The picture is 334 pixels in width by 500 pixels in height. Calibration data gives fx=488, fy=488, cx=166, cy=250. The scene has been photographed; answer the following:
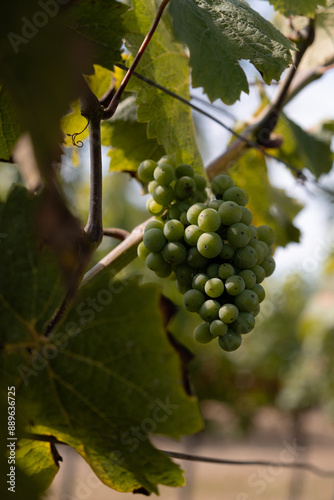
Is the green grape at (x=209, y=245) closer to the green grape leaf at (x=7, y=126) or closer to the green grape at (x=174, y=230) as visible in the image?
the green grape at (x=174, y=230)

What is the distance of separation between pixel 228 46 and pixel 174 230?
0.27m

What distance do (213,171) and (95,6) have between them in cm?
54

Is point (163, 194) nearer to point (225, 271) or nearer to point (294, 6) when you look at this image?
point (225, 271)

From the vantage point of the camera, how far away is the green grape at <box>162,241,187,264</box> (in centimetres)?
67

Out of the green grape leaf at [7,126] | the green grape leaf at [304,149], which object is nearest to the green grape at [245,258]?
the green grape leaf at [7,126]

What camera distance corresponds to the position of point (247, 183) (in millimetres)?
1396

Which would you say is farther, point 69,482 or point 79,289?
point 69,482

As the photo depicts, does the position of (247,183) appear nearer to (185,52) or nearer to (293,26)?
(293,26)

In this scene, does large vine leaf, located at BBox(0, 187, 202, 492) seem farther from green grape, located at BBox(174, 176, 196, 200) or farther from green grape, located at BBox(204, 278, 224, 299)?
green grape, located at BBox(174, 176, 196, 200)

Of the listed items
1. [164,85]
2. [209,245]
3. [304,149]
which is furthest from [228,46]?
[304,149]

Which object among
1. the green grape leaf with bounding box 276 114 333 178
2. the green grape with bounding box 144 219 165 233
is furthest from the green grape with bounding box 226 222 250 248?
the green grape leaf with bounding box 276 114 333 178

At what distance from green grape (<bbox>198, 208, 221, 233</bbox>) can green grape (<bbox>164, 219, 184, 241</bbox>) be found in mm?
40

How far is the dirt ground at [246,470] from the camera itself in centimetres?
820

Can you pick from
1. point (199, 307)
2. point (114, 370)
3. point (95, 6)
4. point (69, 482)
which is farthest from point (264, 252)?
point (69, 482)
